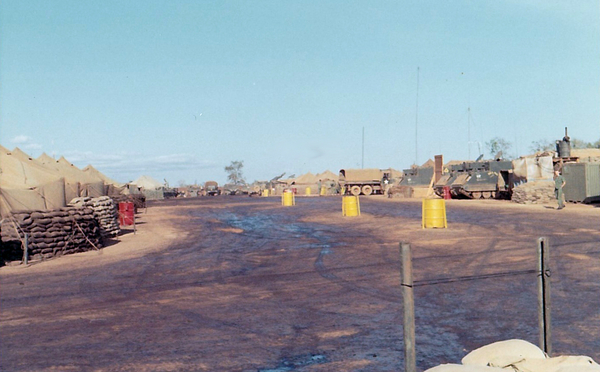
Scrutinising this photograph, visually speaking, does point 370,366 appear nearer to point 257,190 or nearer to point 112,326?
point 112,326

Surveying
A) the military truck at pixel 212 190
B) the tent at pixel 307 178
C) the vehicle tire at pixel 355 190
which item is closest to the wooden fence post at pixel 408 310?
the vehicle tire at pixel 355 190

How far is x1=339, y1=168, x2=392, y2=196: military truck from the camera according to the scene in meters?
68.2

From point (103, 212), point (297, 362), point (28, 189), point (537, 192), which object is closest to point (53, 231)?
point (28, 189)

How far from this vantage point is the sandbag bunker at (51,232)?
591 inches

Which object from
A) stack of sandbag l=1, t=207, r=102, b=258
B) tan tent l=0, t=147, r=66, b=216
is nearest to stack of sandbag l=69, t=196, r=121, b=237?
tan tent l=0, t=147, r=66, b=216

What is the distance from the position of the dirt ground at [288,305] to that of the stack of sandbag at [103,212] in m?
3.99

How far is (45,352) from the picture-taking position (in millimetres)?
6387

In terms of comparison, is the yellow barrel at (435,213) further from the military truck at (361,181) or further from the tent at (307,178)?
the tent at (307,178)

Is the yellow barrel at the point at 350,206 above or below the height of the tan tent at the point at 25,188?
below

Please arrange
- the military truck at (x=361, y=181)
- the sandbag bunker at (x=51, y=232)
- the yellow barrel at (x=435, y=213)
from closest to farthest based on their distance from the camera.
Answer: the sandbag bunker at (x=51, y=232) < the yellow barrel at (x=435, y=213) < the military truck at (x=361, y=181)

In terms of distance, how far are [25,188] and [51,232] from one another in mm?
2194

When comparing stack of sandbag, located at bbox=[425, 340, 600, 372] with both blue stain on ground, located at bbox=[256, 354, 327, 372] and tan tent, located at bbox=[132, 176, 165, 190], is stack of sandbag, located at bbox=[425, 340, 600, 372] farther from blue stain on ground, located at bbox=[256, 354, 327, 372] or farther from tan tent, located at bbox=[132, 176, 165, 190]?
tan tent, located at bbox=[132, 176, 165, 190]

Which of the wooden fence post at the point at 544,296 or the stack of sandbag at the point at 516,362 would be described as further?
the wooden fence post at the point at 544,296

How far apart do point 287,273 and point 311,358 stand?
5.66 meters
